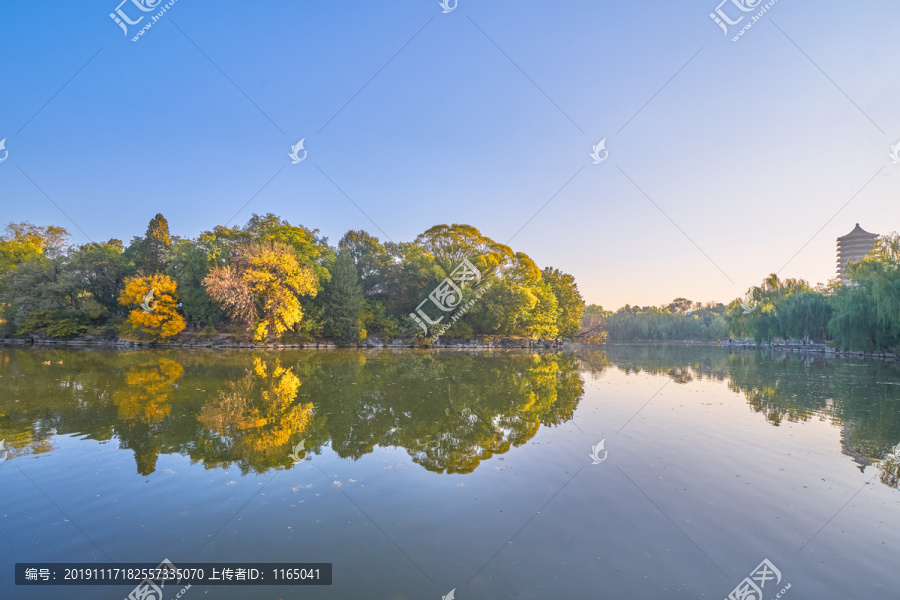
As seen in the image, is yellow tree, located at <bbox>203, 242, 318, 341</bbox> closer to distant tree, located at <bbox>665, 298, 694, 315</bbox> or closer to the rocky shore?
the rocky shore

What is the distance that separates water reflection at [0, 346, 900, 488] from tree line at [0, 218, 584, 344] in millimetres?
13368

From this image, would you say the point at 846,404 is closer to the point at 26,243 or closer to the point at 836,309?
the point at 836,309

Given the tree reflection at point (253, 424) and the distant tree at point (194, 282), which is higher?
the distant tree at point (194, 282)

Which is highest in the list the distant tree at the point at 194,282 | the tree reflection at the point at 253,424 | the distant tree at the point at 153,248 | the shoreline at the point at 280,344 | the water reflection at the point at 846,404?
the distant tree at the point at 153,248

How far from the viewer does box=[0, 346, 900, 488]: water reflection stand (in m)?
6.49

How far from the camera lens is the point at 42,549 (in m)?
3.56

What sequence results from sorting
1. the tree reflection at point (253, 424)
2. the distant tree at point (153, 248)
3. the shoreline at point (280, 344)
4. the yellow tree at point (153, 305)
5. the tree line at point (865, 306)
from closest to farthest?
the tree reflection at point (253, 424) → the tree line at point (865, 306) → the yellow tree at point (153, 305) → the shoreline at point (280, 344) → the distant tree at point (153, 248)

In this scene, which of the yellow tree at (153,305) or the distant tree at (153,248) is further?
the distant tree at (153,248)

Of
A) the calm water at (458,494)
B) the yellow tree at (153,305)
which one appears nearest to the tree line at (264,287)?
the yellow tree at (153,305)

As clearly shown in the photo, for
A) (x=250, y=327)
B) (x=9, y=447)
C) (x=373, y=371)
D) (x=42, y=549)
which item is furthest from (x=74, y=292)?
(x=42, y=549)

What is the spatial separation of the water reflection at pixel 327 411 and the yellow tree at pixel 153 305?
13.3 m

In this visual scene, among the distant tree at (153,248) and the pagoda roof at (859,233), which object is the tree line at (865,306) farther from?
the pagoda roof at (859,233)

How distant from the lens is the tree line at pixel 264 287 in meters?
29.1

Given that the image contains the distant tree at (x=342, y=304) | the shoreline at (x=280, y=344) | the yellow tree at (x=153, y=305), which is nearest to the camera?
the yellow tree at (x=153, y=305)
